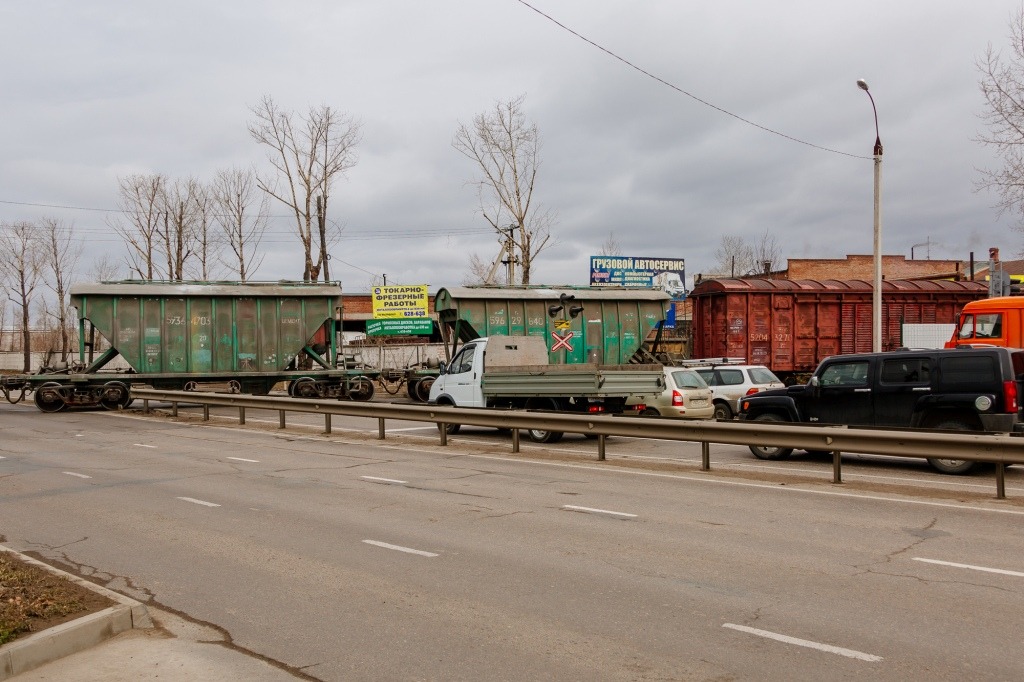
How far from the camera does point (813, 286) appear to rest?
1171 inches

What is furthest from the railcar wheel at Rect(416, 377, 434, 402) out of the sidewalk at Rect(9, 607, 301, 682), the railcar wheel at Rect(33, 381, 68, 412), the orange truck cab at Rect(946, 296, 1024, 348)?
the sidewalk at Rect(9, 607, 301, 682)

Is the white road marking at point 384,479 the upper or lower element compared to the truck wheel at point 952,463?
lower

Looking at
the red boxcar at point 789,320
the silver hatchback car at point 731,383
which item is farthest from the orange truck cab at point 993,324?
the red boxcar at point 789,320

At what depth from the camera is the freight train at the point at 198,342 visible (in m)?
26.8

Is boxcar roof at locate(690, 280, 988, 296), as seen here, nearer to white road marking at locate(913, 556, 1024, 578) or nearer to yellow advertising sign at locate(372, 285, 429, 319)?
yellow advertising sign at locate(372, 285, 429, 319)

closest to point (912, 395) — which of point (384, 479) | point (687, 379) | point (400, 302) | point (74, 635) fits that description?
point (687, 379)

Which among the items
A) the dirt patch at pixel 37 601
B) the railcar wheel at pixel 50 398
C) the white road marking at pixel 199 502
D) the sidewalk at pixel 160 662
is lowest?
the sidewalk at pixel 160 662

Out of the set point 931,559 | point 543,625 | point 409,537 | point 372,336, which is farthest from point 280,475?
point 372,336

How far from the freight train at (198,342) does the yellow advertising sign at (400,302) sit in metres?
17.8

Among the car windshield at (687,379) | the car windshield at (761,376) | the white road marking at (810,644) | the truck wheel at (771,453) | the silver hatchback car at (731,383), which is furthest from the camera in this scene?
the car windshield at (761,376)

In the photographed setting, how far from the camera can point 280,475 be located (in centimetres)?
1289

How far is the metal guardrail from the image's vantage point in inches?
425

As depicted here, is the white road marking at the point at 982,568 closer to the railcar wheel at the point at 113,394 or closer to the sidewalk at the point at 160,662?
the sidewalk at the point at 160,662

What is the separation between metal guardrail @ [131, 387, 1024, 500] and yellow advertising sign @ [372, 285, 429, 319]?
29.6m
